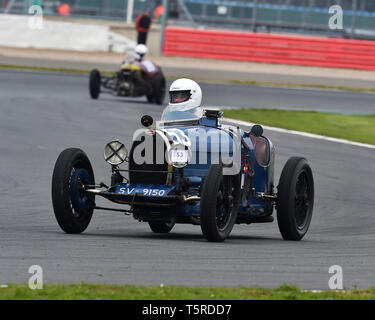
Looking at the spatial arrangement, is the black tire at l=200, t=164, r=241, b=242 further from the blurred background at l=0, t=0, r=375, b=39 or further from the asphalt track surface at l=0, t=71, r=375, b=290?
the blurred background at l=0, t=0, r=375, b=39

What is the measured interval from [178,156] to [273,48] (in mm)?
29343

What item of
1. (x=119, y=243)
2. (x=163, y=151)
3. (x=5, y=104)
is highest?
(x=163, y=151)

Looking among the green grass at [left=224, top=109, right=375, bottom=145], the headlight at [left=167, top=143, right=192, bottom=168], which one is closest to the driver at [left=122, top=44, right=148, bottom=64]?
the green grass at [left=224, top=109, right=375, bottom=145]

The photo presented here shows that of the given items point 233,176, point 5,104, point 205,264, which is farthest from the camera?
point 5,104

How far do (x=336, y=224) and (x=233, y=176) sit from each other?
301cm

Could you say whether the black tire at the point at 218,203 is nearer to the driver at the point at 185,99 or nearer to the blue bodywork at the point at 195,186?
the blue bodywork at the point at 195,186

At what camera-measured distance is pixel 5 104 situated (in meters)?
25.0

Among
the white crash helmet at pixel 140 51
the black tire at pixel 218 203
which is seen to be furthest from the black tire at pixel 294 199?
the white crash helmet at pixel 140 51

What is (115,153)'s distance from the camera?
10.7 meters

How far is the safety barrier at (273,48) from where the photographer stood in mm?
38500

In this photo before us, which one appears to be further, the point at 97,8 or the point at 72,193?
the point at 97,8
